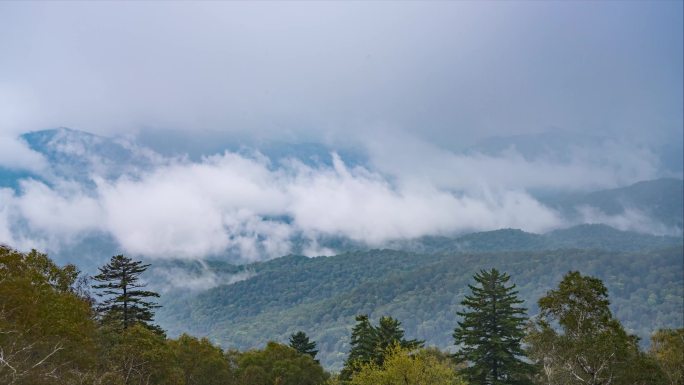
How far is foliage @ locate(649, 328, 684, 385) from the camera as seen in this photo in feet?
242

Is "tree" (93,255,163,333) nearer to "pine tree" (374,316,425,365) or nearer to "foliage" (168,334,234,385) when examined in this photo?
"foliage" (168,334,234,385)

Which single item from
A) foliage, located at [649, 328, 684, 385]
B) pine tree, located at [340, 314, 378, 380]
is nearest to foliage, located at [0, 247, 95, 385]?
pine tree, located at [340, 314, 378, 380]

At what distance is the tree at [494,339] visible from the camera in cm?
6369

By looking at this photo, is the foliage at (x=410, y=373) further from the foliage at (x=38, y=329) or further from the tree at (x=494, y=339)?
the foliage at (x=38, y=329)

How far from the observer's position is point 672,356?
A: 78.4 m

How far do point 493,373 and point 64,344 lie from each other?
4520cm

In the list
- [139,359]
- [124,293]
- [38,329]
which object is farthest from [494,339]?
[124,293]

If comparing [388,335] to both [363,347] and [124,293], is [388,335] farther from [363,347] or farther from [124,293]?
[124,293]

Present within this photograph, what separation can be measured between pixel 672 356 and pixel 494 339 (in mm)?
32965

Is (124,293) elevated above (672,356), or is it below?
above

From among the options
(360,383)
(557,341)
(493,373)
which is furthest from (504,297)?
(360,383)

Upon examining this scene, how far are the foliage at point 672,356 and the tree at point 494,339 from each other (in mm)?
19054

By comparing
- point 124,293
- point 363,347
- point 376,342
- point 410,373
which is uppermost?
point 124,293

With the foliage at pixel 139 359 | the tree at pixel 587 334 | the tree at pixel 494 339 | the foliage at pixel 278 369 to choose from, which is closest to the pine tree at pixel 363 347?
the foliage at pixel 278 369
